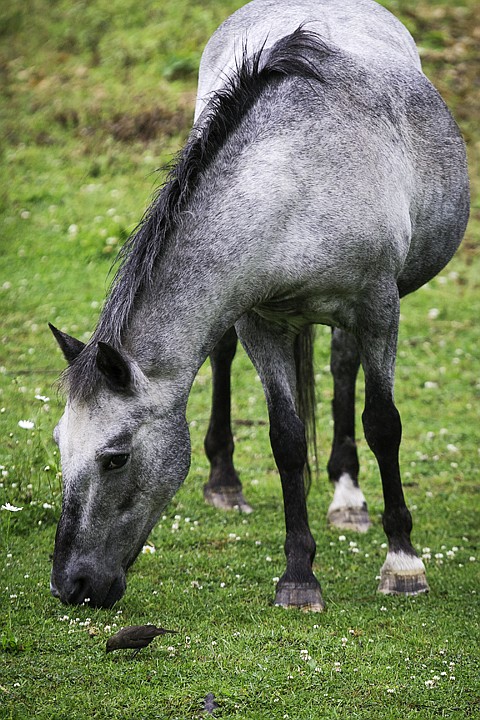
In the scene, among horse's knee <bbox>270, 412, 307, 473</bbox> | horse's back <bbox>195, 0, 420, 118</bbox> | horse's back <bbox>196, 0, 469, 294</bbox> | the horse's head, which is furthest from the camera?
horse's back <bbox>195, 0, 420, 118</bbox>

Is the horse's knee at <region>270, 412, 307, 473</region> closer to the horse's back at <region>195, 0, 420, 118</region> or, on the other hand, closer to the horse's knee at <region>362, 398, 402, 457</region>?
the horse's knee at <region>362, 398, 402, 457</region>

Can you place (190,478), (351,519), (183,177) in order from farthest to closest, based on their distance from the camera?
(190,478)
(351,519)
(183,177)

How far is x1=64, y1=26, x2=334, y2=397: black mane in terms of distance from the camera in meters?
4.15

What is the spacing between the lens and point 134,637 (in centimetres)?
412

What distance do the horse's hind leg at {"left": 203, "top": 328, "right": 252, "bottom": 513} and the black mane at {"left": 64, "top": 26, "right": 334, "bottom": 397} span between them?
2.30 meters

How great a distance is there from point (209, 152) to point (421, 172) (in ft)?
5.39

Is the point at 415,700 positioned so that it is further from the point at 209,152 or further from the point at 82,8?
the point at 82,8

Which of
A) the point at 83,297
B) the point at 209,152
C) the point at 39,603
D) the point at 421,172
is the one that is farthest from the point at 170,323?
the point at 83,297

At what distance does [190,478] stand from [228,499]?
0.68 meters

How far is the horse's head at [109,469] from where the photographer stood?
408 cm

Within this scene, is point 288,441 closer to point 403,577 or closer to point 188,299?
point 403,577

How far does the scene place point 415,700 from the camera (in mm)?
3852

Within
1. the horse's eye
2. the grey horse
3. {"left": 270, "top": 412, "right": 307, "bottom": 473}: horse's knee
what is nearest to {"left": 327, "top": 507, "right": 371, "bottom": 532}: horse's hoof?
the grey horse

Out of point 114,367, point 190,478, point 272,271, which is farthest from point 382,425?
point 190,478
